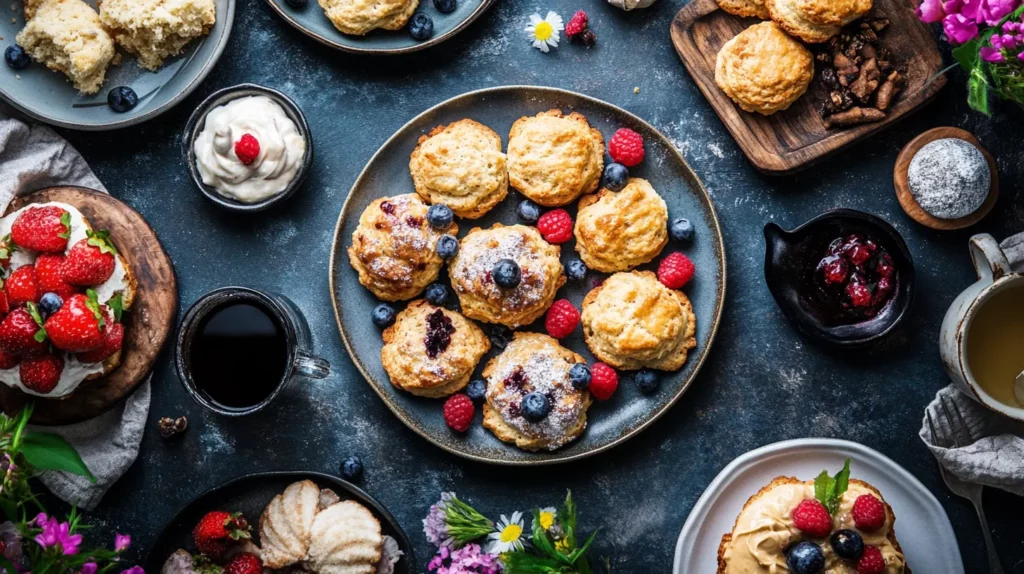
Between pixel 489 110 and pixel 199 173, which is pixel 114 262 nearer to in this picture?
pixel 199 173

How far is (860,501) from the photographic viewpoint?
3.95 m

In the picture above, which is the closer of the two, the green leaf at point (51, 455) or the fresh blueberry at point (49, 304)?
the fresh blueberry at point (49, 304)

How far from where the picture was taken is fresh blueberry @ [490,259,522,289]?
419cm

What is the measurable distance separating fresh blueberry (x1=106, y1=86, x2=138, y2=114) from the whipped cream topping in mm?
437

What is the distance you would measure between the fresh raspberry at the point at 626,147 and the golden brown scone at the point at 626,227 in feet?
0.38

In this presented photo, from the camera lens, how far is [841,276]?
14.1 ft

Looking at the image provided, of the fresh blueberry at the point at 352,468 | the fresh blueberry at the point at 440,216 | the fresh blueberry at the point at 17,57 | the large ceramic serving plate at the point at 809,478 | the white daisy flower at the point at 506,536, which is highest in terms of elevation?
the fresh blueberry at the point at 17,57

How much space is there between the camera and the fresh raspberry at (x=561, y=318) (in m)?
4.44

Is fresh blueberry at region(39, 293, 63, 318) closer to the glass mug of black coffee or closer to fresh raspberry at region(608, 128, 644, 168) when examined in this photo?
the glass mug of black coffee

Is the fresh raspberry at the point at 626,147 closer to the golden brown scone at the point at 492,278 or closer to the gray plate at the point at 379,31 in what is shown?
the golden brown scone at the point at 492,278

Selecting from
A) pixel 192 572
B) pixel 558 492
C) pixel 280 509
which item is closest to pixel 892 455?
pixel 558 492

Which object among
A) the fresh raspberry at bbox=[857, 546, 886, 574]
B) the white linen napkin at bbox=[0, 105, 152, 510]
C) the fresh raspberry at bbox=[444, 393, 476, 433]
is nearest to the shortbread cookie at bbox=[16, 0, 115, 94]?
the white linen napkin at bbox=[0, 105, 152, 510]

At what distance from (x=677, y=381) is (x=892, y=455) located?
4.05 feet

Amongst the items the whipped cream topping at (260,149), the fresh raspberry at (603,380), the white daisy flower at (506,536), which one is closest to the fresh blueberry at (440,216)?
the whipped cream topping at (260,149)
